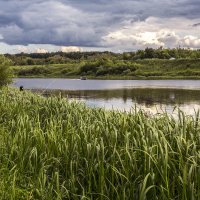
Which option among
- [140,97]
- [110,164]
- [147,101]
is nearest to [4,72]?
[147,101]

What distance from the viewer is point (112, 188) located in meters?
6.75

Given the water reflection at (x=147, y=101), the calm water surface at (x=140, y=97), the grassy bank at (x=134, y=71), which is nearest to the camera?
the water reflection at (x=147, y=101)

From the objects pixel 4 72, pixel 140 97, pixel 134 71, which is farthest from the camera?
pixel 134 71

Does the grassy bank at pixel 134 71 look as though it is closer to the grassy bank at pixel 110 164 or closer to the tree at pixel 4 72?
the tree at pixel 4 72

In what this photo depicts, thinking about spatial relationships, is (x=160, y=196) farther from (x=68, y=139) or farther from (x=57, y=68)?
(x=57, y=68)

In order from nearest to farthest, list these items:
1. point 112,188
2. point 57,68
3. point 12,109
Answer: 1. point 112,188
2. point 12,109
3. point 57,68

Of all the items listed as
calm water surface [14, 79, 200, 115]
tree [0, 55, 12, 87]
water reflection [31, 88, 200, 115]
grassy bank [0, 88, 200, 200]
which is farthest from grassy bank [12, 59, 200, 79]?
grassy bank [0, 88, 200, 200]

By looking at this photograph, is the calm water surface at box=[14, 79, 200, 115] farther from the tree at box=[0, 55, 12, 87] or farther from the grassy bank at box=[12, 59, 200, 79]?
the grassy bank at box=[12, 59, 200, 79]

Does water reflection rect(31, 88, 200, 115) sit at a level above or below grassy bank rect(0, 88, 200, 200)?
below

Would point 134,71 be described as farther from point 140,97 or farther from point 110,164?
point 110,164

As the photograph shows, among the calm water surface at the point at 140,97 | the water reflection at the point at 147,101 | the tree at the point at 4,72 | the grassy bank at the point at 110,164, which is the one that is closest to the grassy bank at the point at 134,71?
the calm water surface at the point at 140,97

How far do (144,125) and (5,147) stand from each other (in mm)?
3305

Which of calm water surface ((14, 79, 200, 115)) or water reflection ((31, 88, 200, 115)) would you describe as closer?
water reflection ((31, 88, 200, 115))

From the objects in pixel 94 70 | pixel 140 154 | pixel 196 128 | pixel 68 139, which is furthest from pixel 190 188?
pixel 94 70
